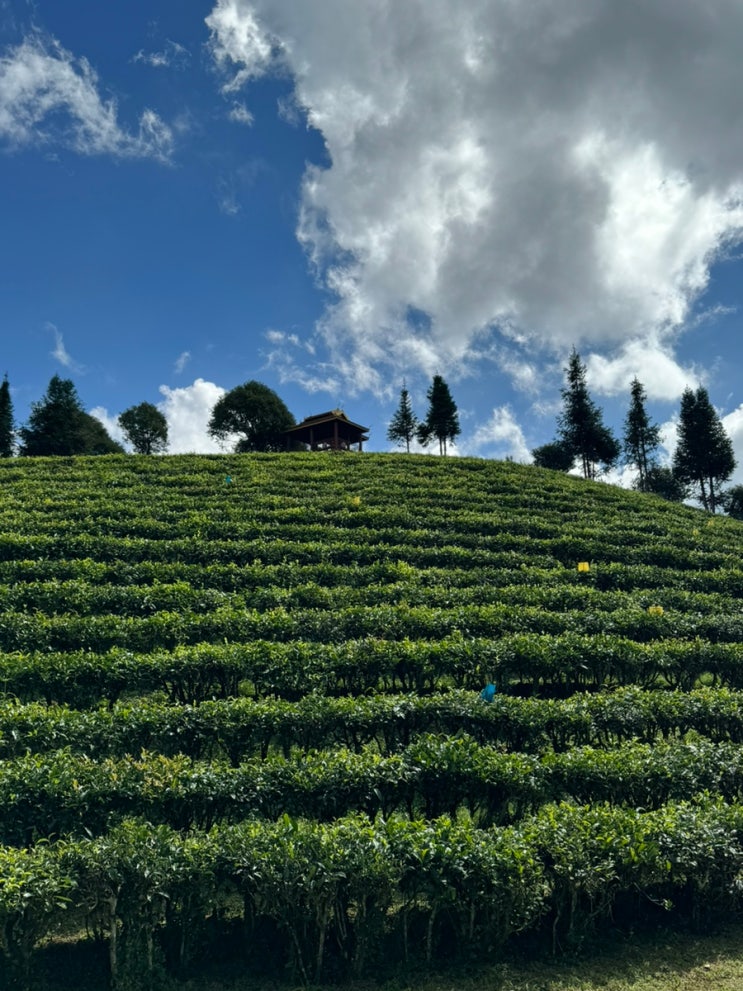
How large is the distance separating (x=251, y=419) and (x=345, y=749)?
5106 centimetres

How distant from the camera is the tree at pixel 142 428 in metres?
59.5

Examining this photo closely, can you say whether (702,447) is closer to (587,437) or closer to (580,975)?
(587,437)

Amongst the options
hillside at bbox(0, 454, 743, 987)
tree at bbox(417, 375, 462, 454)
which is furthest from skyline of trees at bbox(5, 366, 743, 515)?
hillside at bbox(0, 454, 743, 987)

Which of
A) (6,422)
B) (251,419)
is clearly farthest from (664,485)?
(6,422)

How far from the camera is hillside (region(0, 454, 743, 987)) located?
4.66m

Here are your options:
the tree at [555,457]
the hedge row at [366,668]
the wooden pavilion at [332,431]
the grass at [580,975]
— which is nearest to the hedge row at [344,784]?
the grass at [580,975]

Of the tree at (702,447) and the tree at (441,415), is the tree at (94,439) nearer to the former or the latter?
the tree at (441,415)

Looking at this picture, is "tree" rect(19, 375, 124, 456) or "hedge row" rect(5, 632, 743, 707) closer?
"hedge row" rect(5, 632, 743, 707)

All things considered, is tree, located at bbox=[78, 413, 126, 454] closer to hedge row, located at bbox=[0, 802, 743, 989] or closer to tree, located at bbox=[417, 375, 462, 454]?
tree, located at bbox=[417, 375, 462, 454]

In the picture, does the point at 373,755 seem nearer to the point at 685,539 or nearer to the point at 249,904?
the point at 249,904

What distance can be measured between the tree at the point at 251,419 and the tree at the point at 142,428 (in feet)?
25.5

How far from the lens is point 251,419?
5531 centimetres

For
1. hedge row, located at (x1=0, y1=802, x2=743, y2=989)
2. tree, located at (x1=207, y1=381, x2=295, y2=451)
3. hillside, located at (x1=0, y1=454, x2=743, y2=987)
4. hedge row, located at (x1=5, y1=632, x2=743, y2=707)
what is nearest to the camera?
hedge row, located at (x1=0, y1=802, x2=743, y2=989)

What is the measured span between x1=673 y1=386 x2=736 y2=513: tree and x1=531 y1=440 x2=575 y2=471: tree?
947 centimetres
